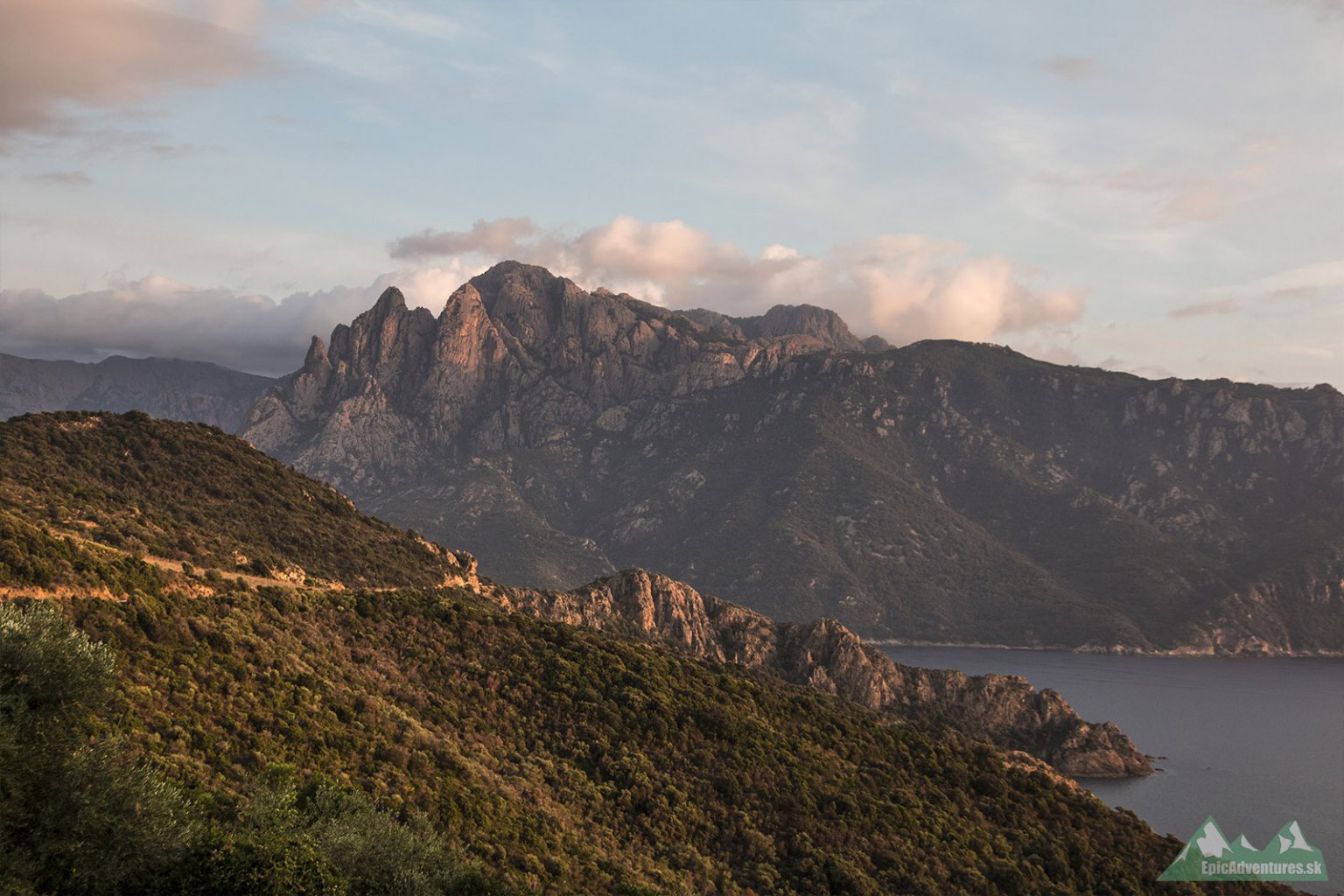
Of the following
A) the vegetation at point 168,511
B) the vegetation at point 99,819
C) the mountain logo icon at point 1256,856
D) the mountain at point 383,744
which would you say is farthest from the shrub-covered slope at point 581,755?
the mountain logo icon at point 1256,856

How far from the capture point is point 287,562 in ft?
301

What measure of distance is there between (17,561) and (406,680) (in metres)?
28.4

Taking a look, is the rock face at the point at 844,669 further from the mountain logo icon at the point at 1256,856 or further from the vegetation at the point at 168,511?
the vegetation at the point at 168,511

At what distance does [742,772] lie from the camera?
256 ft

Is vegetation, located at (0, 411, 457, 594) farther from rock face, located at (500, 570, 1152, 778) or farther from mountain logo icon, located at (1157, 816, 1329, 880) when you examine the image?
mountain logo icon, located at (1157, 816, 1329, 880)

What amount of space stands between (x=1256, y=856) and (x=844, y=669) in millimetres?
59201

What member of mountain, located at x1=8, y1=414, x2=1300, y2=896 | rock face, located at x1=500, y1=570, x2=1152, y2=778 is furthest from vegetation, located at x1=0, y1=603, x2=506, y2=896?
rock face, located at x1=500, y1=570, x2=1152, y2=778

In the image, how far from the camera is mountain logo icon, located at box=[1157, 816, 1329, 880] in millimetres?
96125

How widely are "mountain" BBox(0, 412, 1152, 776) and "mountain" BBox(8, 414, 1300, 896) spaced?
51cm

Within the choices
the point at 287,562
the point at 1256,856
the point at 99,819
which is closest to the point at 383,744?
the point at 99,819

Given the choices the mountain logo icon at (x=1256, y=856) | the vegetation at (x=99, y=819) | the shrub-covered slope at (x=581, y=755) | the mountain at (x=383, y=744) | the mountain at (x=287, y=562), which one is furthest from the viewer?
the mountain logo icon at (x=1256, y=856)

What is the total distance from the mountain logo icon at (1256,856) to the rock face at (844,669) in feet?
91.2

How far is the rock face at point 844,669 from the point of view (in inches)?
5969

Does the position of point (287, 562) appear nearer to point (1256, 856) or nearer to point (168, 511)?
point (168, 511)
